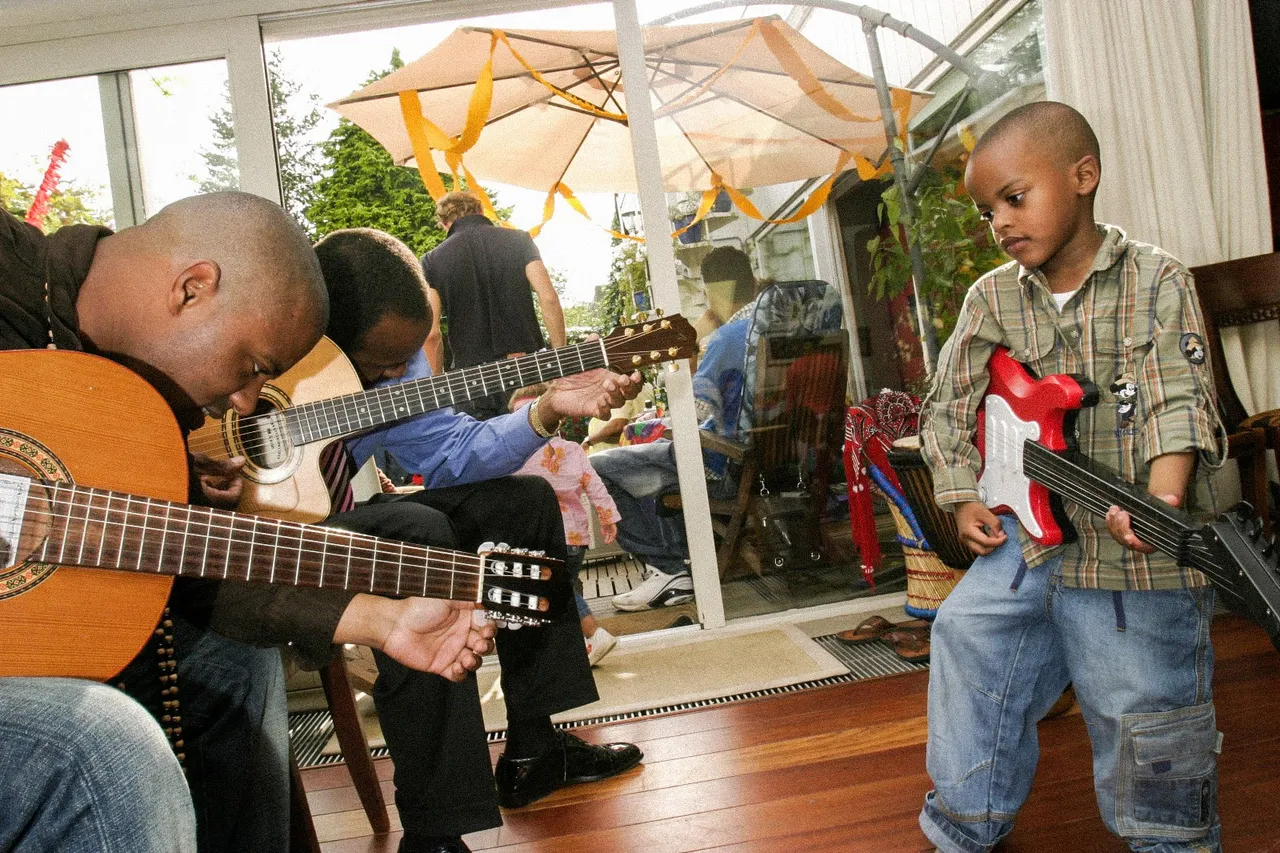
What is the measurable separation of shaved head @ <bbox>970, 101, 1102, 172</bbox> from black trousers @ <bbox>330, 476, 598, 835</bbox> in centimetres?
120

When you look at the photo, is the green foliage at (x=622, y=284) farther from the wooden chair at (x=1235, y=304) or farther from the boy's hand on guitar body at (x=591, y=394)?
the wooden chair at (x=1235, y=304)

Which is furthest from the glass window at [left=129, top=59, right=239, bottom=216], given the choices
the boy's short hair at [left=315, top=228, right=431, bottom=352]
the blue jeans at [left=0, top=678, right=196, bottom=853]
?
the blue jeans at [left=0, top=678, right=196, bottom=853]

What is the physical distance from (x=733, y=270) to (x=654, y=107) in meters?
0.63

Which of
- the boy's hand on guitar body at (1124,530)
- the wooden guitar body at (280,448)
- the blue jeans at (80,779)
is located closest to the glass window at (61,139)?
the wooden guitar body at (280,448)

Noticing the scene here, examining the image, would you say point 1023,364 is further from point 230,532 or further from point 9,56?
point 9,56

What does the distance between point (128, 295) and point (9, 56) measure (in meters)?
2.36

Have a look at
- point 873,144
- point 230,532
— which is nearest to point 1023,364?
point 230,532

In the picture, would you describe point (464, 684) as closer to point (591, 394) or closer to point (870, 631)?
point (591, 394)

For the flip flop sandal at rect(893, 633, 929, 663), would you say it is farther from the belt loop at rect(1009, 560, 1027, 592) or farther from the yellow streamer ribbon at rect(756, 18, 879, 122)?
the yellow streamer ribbon at rect(756, 18, 879, 122)

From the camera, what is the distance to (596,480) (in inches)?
123

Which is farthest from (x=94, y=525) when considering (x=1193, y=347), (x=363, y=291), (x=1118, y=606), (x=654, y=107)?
(x=654, y=107)

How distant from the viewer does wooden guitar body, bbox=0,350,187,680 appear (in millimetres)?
951

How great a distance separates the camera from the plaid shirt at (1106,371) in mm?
1313

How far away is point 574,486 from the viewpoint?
3.11m
